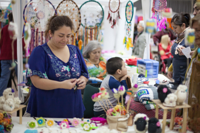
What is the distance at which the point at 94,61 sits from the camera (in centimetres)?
289

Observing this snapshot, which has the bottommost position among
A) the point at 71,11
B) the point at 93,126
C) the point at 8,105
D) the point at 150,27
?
the point at 93,126

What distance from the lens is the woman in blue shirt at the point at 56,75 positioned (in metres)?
1.43

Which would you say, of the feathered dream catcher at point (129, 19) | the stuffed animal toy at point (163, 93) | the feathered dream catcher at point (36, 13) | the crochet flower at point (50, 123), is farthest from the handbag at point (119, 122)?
the feathered dream catcher at point (129, 19)

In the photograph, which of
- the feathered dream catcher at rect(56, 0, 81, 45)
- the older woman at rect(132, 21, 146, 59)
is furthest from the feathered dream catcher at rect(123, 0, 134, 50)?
the feathered dream catcher at rect(56, 0, 81, 45)

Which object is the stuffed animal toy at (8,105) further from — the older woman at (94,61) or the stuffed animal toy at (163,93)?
the older woman at (94,61)

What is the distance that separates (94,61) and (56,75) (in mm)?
1460

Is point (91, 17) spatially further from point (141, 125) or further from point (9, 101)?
point (141, 125)

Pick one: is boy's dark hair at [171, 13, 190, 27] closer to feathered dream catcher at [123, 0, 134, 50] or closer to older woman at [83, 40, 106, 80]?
older woman at [83, 40, 106, 80]

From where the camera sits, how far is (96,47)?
9.25ft

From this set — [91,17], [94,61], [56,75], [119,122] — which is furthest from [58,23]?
[91,17]

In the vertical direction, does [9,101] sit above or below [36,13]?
below

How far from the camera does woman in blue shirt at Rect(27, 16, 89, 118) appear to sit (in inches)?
56.1

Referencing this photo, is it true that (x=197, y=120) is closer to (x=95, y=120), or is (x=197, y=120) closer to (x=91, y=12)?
(x=95, y=120)

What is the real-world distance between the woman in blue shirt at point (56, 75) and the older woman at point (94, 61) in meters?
1.19
